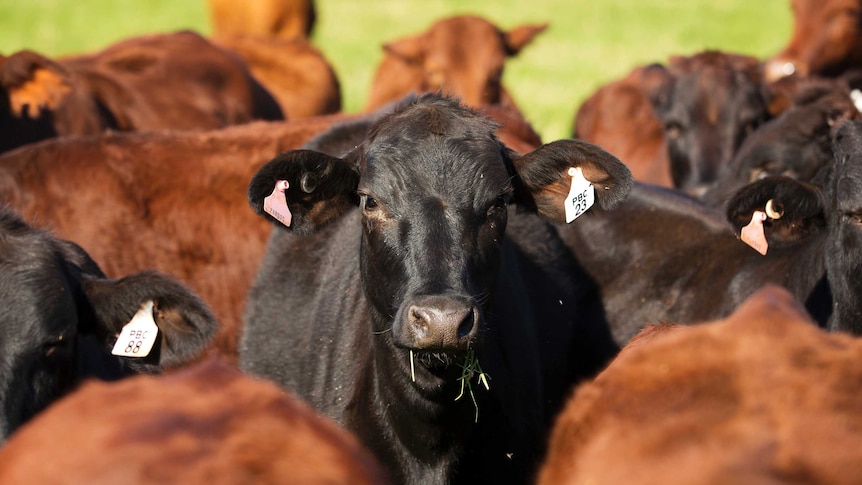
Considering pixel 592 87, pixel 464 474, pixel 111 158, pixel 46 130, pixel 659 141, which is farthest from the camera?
pixel 592 87

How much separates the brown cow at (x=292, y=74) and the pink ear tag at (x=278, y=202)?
23.7ft

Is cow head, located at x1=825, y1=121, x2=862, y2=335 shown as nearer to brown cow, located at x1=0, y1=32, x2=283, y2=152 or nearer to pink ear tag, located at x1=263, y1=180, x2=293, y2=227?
pink ear tag, located at x1=263, y1=180, x2=293, y2=227

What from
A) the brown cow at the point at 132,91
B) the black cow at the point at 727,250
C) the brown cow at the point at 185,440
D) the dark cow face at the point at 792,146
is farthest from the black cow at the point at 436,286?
the brown cow at the point at 132,91

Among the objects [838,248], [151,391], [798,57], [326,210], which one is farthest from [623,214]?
[798,57]

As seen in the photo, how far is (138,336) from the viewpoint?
377 cm

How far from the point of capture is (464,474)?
13.4 feet

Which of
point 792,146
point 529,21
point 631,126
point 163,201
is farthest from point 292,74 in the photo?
point 529,21

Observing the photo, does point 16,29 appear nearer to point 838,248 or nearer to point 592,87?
point 592,87

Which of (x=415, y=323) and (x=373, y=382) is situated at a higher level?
(x=415, y=323)

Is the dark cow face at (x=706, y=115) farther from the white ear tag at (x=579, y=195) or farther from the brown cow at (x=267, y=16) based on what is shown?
the brown cow at (x=267, y=16)

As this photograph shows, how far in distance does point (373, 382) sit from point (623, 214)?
1984mm

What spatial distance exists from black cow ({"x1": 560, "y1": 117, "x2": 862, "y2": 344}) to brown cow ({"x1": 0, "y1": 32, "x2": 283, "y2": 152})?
144 inches

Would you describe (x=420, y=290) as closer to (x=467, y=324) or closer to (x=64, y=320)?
(x=467, y=324)

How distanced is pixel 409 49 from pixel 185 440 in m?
8.78
